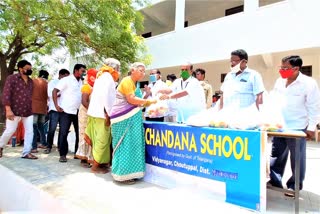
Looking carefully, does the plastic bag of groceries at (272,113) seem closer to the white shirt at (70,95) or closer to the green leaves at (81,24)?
the white shirt at (70,95)

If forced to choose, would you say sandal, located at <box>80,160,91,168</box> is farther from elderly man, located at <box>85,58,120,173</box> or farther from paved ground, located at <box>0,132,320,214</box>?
elderly man, located at <box>85,58,120,173</box>

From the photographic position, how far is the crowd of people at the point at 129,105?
10.9 ft

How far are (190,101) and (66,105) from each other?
2.02m

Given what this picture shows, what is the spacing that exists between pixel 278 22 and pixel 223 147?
7.30 metres

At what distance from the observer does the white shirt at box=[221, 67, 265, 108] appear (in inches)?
137

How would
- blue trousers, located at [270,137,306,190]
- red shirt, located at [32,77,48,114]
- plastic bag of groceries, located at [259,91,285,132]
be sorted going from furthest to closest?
1. red shirt, located at [32,77,48,114]
2. blue trousers, located at [270,137,306,190]
3. plastic bag of groceries, located at [259,91,285,132]

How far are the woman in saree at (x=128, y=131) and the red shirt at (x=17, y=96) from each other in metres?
1.88

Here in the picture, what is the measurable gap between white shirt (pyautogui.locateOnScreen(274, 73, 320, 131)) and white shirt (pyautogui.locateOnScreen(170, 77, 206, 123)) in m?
1.27

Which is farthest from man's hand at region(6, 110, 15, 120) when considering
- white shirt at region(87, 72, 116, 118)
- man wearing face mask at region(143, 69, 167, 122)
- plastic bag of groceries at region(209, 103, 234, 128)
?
plastic bag of groceries at region(209, 103, 234, 128)

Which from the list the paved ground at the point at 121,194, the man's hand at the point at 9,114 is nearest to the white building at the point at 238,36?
the paved ground at the point at 121,194

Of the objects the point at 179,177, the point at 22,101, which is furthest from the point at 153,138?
the point at 22,101

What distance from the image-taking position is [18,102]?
4832 mm

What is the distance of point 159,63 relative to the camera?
13156mm

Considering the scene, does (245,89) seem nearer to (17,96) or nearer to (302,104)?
(302,104)
